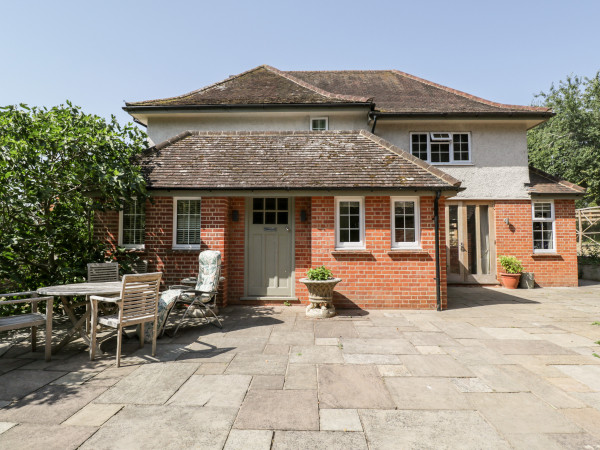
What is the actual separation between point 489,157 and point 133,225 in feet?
38.0

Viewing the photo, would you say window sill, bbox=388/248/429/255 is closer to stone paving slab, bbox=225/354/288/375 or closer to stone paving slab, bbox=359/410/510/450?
stone paving slab, bbox=225/354/288/375

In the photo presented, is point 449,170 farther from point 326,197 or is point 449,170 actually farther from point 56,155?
point 56,155

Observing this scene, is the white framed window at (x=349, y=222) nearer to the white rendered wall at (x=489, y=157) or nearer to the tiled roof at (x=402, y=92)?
the white rendered wall at (x=489, y=157)

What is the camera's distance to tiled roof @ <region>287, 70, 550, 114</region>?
1147 centimetres

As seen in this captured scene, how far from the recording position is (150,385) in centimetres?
358

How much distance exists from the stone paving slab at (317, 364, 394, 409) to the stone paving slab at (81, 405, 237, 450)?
0.99 metres

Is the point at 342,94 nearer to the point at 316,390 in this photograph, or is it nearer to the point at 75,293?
the point at 75,293

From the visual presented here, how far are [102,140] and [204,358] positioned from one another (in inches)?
187

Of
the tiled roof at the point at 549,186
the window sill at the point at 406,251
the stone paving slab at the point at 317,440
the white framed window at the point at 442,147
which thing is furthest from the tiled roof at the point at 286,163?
the tiled roof at the point at 549,186

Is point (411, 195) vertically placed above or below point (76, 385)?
above

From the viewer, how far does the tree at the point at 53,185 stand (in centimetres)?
544

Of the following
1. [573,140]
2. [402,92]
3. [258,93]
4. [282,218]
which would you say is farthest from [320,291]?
[573,140]

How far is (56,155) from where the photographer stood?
6.11m

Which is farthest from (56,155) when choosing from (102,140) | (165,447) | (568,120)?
(568,120)
